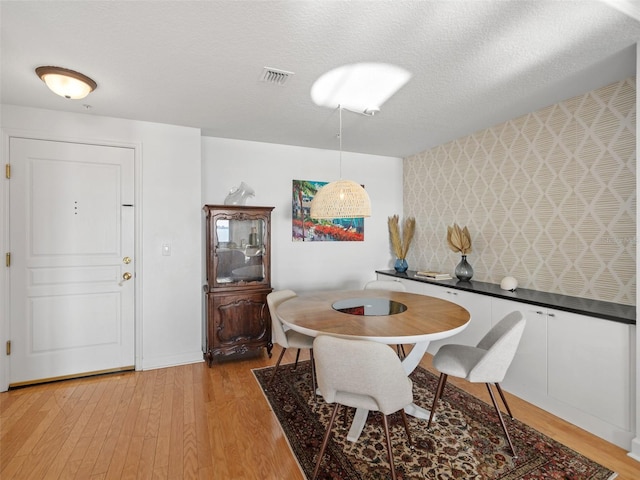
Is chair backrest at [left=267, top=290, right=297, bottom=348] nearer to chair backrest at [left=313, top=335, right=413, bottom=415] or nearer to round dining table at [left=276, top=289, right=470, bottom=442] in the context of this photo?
round dining table at [left=276, top=289, right=470, bottom=442]

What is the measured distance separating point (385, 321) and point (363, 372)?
1.69 ft

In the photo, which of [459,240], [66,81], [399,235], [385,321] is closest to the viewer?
[385,321]

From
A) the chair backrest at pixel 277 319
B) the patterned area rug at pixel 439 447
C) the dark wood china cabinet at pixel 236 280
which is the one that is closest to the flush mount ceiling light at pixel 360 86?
the dark wood china cabinet at pixel 236 280

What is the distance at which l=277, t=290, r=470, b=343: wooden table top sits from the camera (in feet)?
5.75

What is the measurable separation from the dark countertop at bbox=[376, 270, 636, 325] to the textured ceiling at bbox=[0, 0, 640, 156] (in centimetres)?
165

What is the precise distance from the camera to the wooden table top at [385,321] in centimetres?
175

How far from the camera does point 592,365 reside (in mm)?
2080

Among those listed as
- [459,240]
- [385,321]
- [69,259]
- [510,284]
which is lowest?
[385,321]

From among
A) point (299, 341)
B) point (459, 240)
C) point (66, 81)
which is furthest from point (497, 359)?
point (66, 81)

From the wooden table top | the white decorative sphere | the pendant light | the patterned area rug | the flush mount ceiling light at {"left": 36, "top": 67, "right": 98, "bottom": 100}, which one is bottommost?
the patterned area rug

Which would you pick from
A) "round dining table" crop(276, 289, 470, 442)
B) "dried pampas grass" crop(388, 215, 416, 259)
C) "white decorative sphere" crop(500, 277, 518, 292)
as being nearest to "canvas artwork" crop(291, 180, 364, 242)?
"dried pampas grass" crop(388, 215, 416, 259)

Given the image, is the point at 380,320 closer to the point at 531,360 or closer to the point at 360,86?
the point at 531,360

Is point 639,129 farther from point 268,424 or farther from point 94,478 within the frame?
point 94,478

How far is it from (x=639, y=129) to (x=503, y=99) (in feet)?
3.13
